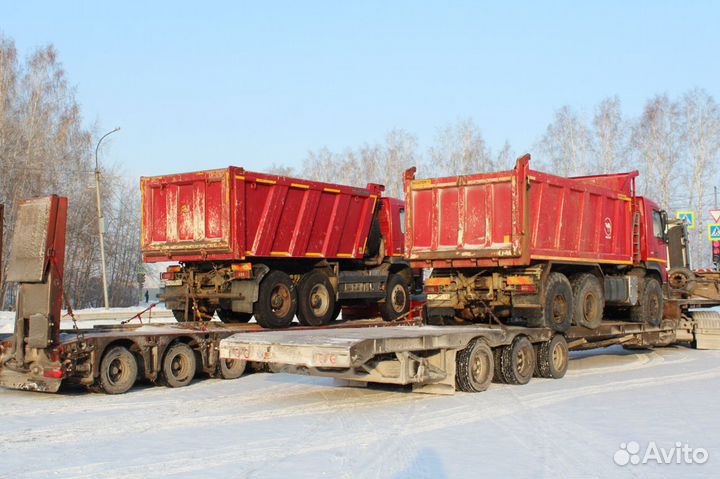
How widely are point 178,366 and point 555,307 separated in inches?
235

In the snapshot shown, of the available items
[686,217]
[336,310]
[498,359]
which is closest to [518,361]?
[498,359]

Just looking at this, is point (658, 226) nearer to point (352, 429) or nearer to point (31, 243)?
point (352, 429)

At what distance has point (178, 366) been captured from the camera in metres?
12.5

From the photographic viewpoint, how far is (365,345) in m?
9.41

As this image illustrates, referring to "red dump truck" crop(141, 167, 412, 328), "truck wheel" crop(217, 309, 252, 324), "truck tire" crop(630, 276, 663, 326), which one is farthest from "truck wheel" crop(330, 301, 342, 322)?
"truck tire" crop(630, 276, 663, 326)

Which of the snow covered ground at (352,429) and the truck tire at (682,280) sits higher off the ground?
the truck tire at (682,280)

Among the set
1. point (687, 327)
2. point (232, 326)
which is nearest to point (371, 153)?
point (687, 327)

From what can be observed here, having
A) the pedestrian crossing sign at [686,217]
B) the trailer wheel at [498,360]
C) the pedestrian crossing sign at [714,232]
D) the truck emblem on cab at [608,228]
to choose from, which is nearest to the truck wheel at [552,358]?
the trailer wheel at [498,360]

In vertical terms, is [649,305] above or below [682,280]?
below

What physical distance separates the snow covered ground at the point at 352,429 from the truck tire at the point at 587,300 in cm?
132

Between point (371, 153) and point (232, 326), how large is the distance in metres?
45.1

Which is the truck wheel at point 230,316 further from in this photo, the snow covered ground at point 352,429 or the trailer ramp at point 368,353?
the trailer ramp at point 368,353

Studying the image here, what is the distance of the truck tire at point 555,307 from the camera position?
12586mm

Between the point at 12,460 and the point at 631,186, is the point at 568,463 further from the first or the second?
the point at 631,186
